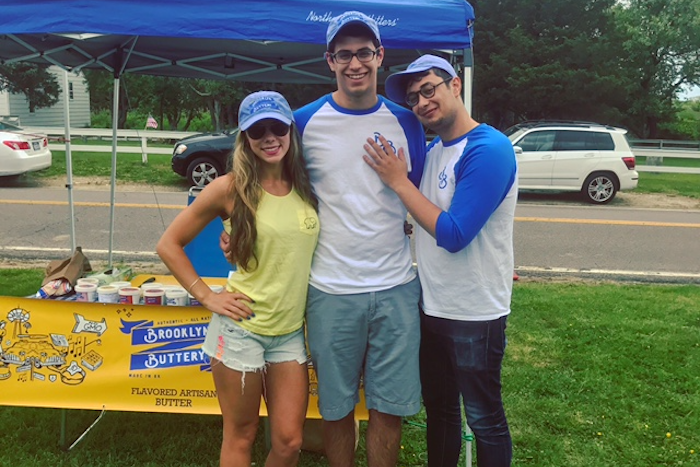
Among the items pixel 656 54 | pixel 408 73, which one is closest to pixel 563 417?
pixel 408 73

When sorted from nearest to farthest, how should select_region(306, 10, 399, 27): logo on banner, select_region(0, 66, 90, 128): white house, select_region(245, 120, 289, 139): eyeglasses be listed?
select_region(245, 120, 289, 139): eyeglasses
select_region(306, 10, 399, 27): logo on banner
select_region(0, 66, 90, 128): white house

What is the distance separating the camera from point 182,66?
5090 millimetres

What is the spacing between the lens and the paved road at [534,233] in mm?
7480

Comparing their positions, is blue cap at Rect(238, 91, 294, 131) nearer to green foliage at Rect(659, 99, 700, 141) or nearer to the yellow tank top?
the yellow tank top

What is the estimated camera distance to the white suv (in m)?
12.8

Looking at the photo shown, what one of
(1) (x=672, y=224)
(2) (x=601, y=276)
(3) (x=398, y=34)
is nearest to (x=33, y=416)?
(3) (x=398, y=34)

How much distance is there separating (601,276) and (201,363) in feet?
17.3

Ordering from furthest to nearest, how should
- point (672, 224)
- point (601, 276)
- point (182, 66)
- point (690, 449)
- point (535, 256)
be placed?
point (672, 224) < point (535, 256) < point (601, 276) < point (182, 66) < point (690, 449)

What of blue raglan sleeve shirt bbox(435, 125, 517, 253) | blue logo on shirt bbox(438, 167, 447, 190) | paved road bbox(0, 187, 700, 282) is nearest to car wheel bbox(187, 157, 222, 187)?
paved road bbox(0, 187, 700, 282)

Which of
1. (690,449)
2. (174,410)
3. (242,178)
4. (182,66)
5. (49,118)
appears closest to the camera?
(242,178)

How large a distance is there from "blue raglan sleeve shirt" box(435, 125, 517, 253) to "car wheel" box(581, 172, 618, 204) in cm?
1149

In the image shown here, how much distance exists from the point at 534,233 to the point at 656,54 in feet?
91.1

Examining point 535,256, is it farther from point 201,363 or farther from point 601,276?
point 201,363

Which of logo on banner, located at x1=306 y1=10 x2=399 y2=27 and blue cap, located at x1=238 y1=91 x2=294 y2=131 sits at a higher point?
logo on banner, located at x1=306 y1=10 x2=399 y2=27
